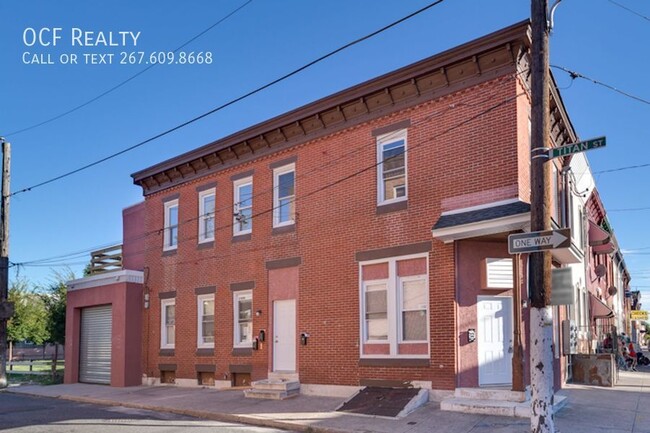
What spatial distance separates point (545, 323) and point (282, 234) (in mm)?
10289

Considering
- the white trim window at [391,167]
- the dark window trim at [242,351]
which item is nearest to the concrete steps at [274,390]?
the dark window trim at [242,351]

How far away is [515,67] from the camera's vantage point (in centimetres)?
1405

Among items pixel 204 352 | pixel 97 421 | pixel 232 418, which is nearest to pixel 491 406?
pixel 232 418

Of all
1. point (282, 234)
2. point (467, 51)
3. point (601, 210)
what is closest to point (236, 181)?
point (282, 234)

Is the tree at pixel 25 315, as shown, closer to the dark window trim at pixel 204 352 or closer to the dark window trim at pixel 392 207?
the dark window trim at pixel 204 352

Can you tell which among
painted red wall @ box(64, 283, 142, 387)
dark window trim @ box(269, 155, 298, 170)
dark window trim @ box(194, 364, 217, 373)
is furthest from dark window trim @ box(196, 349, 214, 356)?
dark window trim @ box(269, 155, 298, 170)

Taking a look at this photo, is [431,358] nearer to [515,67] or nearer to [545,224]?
[545,224]

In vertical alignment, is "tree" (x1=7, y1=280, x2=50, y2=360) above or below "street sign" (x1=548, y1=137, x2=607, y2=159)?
below

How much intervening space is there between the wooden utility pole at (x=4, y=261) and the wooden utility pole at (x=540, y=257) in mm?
21955

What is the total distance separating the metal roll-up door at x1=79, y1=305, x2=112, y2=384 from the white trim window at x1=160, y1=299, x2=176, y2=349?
2679 millimetres

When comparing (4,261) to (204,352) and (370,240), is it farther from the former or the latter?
(370,240)

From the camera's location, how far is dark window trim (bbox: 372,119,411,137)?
16.0m

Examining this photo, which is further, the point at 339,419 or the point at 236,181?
the point at 236,181

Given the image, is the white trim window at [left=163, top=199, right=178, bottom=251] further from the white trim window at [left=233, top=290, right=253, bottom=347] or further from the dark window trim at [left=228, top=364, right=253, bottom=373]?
the dark window trim at [left=228, top=364, right=253, bottom=373]
